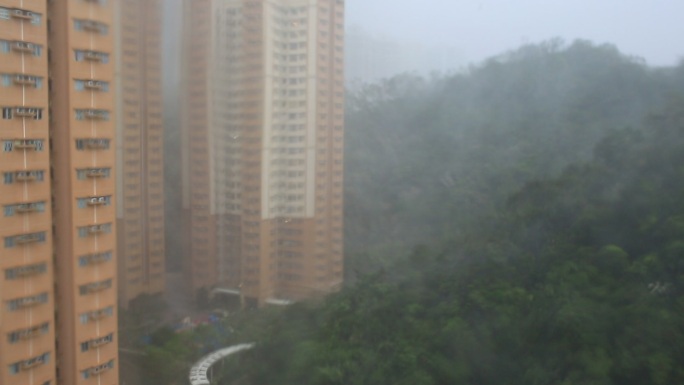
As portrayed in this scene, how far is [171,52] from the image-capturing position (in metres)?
3.08

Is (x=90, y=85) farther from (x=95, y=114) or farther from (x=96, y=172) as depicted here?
(x=96, y=172)

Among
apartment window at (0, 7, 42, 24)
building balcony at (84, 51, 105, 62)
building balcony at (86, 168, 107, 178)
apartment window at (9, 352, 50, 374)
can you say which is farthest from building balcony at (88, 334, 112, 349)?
apartment window at (0, 7, 42, 24)

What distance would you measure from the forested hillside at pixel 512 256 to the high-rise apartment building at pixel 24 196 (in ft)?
2.88

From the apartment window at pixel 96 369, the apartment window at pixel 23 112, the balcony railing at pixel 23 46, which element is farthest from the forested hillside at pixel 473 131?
the balcony railing at pixel 23 46

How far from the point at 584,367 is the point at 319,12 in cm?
251

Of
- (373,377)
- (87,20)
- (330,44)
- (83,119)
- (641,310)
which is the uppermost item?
(330,44)

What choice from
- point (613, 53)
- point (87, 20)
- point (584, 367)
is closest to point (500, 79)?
point (613, 53)

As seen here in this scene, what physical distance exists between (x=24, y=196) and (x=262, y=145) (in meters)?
1.64

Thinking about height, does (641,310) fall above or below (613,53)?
below

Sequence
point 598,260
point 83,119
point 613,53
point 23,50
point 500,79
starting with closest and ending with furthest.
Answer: point 23,50 → point 83,119 → point 598,260 → point 613,53 → point 500,79

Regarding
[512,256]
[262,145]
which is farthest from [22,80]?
[512,256]

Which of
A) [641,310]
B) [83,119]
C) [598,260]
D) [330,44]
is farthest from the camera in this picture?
[330,44]

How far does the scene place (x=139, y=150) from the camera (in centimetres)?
283

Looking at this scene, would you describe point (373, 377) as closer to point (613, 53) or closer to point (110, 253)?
point (110, 253)
